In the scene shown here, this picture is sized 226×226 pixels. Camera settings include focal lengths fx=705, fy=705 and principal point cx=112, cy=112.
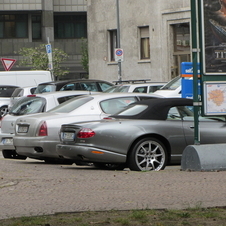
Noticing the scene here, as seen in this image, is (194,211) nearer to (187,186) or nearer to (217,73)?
(187,186)

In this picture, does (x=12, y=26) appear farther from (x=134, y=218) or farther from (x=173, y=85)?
(x=134, y=218)

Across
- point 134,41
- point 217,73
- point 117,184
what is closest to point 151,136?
point 217,73

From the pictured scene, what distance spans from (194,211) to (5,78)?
82.8 feet

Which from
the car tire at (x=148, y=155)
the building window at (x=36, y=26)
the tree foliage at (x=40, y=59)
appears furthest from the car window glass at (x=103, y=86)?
the building window at (x=36, y=26)

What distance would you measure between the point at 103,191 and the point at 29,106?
273 inches

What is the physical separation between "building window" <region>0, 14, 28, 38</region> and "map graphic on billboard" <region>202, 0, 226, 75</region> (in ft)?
175

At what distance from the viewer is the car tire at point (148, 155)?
1184 cm

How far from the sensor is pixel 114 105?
1397 centimetres

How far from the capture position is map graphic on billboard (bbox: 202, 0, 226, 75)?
11.8 metres

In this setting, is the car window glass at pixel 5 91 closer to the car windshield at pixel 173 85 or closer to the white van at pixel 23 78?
the white van at pixel 23 78

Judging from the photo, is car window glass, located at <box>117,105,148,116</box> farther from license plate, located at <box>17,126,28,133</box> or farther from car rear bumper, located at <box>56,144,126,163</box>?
license plate, located at <box>17,126,28,133</box>

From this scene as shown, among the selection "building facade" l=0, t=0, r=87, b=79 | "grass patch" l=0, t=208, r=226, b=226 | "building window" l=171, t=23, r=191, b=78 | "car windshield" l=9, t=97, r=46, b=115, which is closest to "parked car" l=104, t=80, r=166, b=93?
"car windshield" l=9, t=97, r=46, b=115

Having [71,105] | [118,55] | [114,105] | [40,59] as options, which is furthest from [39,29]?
[114,105]

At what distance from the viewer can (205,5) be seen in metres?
11.8
